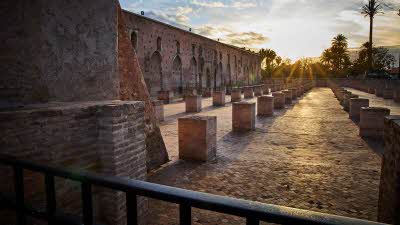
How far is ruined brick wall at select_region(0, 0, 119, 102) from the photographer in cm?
374

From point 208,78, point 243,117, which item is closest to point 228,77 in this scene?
point 208,78

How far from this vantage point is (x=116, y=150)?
3.41m

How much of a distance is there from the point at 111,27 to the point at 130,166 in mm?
2793

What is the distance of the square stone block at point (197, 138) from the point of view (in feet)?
21.3

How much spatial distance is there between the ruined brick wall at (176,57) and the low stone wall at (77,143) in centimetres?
1983

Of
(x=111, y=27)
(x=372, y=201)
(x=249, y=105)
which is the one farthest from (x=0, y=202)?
(x=249, y=105)

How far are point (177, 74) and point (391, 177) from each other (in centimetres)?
2782

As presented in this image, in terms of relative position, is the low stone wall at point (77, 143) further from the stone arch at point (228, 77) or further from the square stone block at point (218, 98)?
the stone arch at point (228, 77)

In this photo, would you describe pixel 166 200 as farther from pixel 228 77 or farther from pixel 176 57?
pixel 228 77

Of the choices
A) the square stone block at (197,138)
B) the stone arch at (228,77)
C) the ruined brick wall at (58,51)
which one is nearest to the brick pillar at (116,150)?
the ruined brick wall at (58,51)

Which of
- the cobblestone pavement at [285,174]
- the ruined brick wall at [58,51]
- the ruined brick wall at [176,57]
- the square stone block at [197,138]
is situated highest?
the ruined brick wall at [176,57]

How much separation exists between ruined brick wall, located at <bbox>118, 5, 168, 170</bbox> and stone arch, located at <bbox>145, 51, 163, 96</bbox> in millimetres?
18886

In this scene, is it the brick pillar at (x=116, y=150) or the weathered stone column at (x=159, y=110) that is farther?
the weathered stone column at (x=159, y=110)

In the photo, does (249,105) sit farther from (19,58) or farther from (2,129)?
(2,129)
